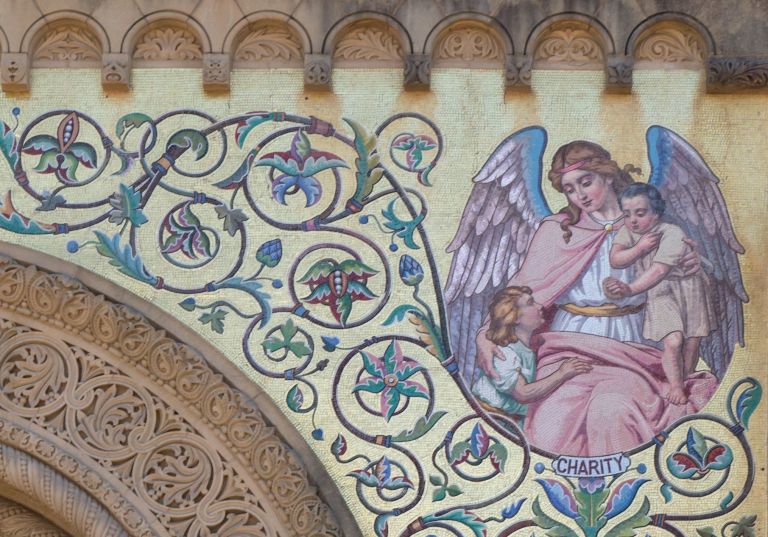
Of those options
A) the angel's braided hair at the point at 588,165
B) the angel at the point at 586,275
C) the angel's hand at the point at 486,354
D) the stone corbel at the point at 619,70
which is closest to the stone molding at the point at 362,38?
the stone corbel at the point at 619,70

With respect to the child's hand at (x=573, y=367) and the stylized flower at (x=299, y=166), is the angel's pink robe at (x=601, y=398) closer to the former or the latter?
the child's hand at (x=573, y=367)

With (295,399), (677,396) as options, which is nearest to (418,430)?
(295,399)

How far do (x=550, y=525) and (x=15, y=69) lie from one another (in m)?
3.77

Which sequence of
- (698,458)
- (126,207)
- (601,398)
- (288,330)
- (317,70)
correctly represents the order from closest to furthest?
(698,458), (601,398), (288,330), (126,207), (317,70)

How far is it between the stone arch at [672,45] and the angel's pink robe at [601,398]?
4.55 feet

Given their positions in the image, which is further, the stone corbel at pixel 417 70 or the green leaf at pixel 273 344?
the stone corbel at pixel 417 70

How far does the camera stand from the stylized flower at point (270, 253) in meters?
12.3

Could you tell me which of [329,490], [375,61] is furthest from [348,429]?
[375,61]

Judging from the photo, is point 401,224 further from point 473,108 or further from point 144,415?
point 144,415

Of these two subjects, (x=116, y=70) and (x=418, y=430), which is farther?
(x=116, y=70)

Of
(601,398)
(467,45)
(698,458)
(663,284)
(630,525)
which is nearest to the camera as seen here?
(630,525)

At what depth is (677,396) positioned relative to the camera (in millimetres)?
12094

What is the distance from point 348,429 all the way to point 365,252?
97cm

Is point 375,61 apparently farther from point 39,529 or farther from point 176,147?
point 39,529
